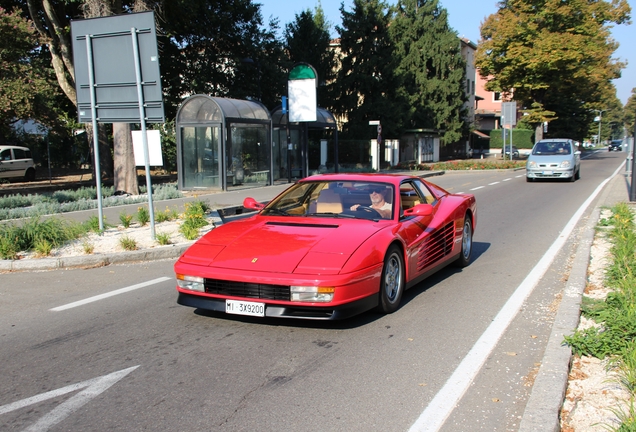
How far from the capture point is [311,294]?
16.6 feet

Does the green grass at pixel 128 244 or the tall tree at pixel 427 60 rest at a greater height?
the tall tree at pixel 427 60

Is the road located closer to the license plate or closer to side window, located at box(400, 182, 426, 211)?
the license plate

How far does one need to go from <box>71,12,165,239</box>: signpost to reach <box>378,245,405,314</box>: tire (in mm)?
5608

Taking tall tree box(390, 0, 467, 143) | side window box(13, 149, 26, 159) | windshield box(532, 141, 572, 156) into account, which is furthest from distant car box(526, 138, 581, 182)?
side window box(13, 149, 26, 159)

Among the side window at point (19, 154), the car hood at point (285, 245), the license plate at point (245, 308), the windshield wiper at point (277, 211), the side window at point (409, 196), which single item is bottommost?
the license plate at point (245, 308)

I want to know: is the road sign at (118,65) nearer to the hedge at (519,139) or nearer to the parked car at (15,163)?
the parked car at (15,163)

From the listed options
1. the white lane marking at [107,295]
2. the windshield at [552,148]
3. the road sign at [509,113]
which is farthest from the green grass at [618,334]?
the road sign at [509,113]

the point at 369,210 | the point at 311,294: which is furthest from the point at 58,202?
the point at 311,294

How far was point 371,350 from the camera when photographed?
4988 millimetres

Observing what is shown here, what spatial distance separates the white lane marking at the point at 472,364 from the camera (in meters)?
3.75

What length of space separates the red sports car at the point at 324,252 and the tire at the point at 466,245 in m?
A: 0.76

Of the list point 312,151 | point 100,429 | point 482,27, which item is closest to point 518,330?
point 100,429

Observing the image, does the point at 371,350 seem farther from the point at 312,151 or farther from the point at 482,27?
the point at 482,27

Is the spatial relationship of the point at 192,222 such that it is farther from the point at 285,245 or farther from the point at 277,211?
the point at 285,245
